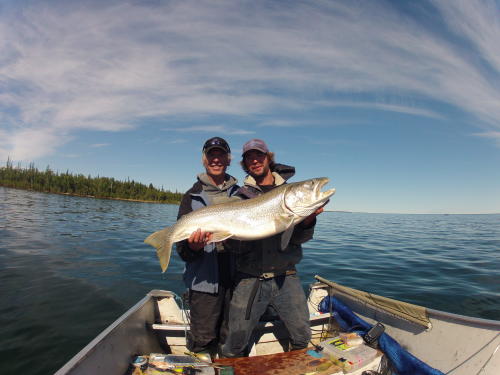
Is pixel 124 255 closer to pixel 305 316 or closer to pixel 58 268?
pixel 58 268

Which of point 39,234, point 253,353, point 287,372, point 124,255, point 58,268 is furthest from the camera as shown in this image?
point 39,234

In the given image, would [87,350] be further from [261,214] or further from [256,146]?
[256,146]

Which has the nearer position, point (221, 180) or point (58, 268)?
point (221, 180)

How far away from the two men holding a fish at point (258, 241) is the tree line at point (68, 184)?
206 feet

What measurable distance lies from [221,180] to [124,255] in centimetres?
951

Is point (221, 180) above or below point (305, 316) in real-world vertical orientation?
above

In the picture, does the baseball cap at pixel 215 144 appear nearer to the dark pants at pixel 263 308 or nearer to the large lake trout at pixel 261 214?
the large lake trout at pixel 261 214

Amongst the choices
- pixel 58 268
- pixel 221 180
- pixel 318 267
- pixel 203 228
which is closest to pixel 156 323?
pixel 203 228

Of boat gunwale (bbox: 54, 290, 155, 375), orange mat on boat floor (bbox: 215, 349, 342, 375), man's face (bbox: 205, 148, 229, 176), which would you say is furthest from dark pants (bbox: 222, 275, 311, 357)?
man's face (bbox: 205, 148, 229, 176)

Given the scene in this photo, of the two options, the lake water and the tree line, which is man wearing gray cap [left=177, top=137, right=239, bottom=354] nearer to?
the lake water

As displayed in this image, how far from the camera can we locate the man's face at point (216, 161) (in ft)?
13.5

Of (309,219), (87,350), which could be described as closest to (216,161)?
(309,219)

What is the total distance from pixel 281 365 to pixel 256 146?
9.59ft

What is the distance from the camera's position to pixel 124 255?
11797mm
